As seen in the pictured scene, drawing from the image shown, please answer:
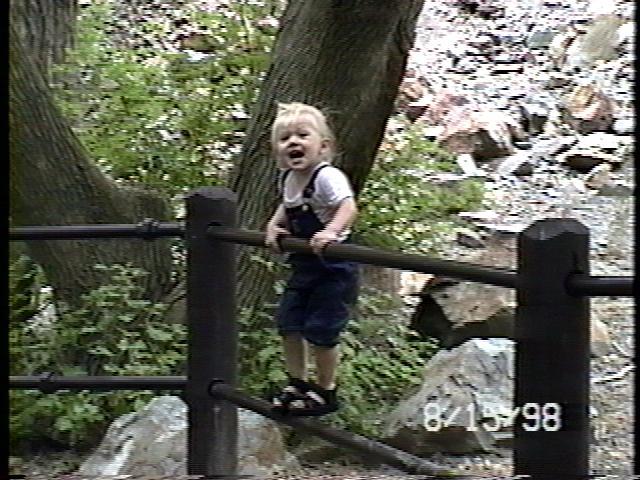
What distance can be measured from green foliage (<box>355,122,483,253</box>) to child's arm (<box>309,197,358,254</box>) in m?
1.15

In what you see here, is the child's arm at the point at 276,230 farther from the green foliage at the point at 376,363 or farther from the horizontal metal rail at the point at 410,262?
the green foliage at the point at 376,363

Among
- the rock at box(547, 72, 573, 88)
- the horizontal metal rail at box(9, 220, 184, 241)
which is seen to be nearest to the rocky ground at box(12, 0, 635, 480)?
the rock at box(547, 72, 573, 88)

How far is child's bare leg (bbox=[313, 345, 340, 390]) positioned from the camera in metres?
1.54

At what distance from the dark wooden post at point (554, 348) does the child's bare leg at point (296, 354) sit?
1.42 ft

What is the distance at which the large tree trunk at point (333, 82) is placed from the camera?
7.92 ft

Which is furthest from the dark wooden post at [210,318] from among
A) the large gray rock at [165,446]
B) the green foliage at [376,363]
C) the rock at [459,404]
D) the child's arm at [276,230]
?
the green foliage at [376,363]

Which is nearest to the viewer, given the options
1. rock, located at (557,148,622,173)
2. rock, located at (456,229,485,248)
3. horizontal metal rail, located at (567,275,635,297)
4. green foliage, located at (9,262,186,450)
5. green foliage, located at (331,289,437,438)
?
horizontal metal rail, located at (567,275,635,297)

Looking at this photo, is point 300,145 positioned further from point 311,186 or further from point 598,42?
point 598,42

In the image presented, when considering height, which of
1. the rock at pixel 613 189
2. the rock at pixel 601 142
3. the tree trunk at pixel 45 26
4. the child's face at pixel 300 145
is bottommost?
the rock at pixel 613 189

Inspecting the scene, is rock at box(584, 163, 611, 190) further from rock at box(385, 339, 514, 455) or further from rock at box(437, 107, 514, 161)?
rock at box(385, 339, 514, 455)

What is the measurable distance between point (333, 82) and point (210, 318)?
844mm

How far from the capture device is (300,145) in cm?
150
